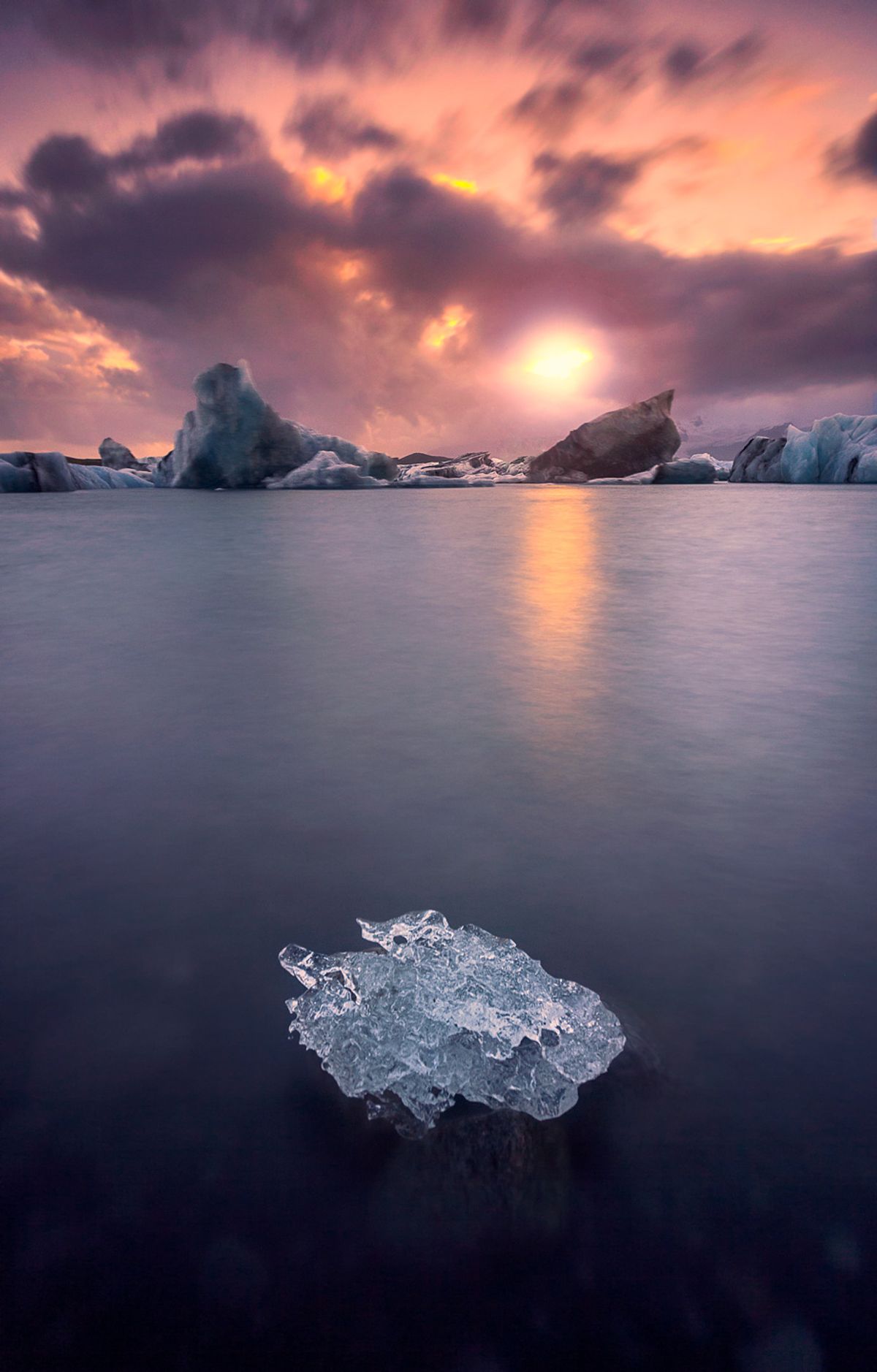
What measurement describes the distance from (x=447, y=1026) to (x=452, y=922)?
47cm

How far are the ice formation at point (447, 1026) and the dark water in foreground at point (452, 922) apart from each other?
6 centimetres

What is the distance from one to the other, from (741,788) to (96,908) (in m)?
2.42

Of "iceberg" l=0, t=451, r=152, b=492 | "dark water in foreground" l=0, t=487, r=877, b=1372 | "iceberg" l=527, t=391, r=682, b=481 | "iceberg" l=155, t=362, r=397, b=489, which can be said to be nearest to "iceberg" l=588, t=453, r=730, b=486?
"iceberg" l=527, t=391, r=682, b=481

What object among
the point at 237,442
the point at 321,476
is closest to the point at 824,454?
the point at 321,476

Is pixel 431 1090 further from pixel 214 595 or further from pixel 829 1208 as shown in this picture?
pixel 214 595

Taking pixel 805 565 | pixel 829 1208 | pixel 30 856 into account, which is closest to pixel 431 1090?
pixel 829 1208

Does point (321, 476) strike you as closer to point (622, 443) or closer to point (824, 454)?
point (824, 454)

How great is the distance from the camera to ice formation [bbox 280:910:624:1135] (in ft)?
4.84

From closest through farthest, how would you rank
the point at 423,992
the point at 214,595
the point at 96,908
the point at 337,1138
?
the point at 337,1138
the point at 423,992
the point at 96,908
the point at 214,595

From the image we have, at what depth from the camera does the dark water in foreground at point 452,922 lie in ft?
3.74

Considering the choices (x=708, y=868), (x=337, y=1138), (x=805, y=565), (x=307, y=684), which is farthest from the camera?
(x=805, y=565)

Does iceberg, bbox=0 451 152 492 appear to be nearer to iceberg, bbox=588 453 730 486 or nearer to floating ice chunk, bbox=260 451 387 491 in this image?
floating ice chunk, bbox=260 451 387 491

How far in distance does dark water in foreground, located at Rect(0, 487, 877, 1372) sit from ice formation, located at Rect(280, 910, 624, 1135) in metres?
0.06

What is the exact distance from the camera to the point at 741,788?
2.86 m
